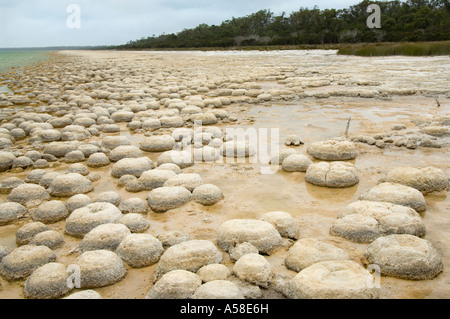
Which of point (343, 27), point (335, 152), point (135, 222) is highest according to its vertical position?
point (343, 27)

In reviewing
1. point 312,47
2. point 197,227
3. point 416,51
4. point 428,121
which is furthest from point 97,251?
point 312,47

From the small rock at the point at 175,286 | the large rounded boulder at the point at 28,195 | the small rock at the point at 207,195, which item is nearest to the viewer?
the small rock at the point at 175,286

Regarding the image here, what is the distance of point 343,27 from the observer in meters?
42.5

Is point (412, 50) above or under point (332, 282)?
above

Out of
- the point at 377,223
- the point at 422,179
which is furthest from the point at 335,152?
the point at 377,223

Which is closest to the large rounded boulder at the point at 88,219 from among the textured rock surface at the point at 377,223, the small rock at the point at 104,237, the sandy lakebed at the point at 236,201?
the sandy lakebed at the point at 236,201

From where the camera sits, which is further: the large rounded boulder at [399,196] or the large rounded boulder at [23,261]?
the large rounded boulder at [399,196]

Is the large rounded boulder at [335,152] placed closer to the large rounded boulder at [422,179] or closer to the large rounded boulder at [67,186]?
the large rounded boulder at [422,179]

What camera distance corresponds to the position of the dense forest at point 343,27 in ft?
112

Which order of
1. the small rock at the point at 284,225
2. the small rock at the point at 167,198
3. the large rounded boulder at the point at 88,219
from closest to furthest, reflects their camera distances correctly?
the small rock at the point at 284,225 → the large rounded boulder at the point at 88,219 → the small rock at the point at 167,198

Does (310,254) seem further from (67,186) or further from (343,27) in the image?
(343,27)

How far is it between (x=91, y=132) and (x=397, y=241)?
17.6 feet

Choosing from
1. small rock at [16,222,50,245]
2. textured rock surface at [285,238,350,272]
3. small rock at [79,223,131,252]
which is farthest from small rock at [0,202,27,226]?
textured rock surface at [285,238,350,272]

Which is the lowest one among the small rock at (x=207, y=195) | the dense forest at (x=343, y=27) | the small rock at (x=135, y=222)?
the small rock at (x=135, y=222)
